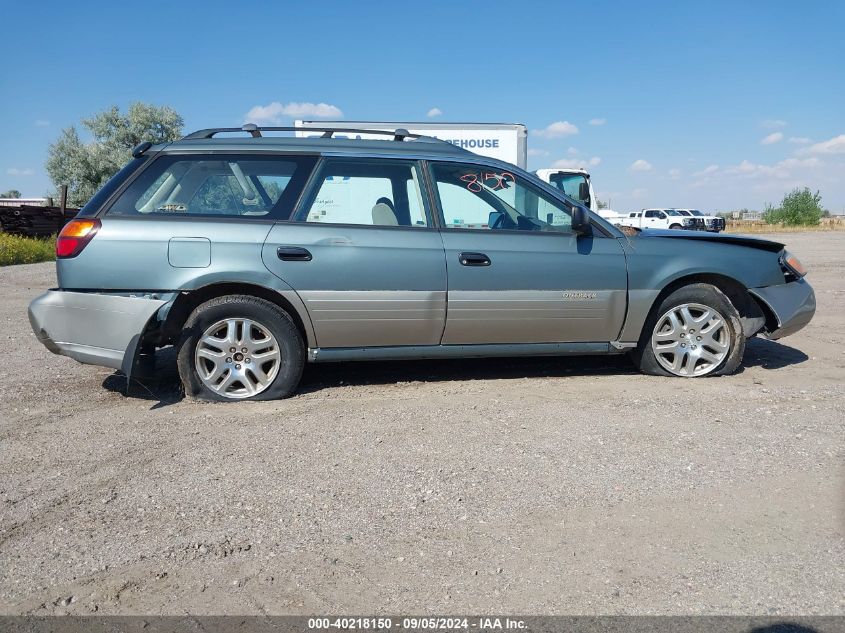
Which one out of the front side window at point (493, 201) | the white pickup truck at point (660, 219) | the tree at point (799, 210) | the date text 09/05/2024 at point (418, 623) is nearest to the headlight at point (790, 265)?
the front side window at point (493, 201)

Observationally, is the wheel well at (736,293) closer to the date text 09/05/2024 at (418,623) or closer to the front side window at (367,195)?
the front side window at (367,195)

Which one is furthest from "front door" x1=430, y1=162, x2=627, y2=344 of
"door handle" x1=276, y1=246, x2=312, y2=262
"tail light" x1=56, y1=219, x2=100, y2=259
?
"tail light" x1=56, y1=219, x2=100, y2=259

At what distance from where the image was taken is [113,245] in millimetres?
4648

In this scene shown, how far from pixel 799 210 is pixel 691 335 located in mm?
81827

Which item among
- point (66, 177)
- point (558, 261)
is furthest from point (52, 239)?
point (66, 177)

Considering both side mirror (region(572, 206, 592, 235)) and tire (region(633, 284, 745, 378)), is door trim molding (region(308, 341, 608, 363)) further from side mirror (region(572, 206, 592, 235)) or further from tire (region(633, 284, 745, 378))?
side mirror (region(572, 206, 592, 235))

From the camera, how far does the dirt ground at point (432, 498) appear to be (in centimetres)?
250

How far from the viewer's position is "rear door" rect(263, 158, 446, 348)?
4.84 meters

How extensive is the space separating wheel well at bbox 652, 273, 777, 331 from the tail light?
164 inches

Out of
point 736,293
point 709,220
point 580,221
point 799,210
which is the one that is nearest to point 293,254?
point 580,221

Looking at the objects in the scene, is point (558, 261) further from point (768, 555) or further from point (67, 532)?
point (67, 532)

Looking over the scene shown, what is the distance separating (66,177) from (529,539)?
50.3m

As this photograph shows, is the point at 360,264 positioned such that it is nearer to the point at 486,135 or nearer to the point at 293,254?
the point at 293,254

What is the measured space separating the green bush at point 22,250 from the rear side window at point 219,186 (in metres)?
14.9
